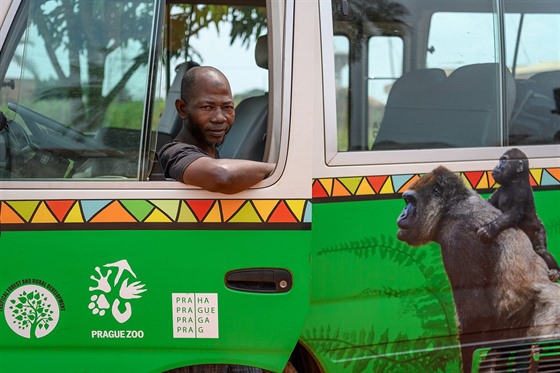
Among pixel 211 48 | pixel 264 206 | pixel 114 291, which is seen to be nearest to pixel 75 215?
pixel 114 291

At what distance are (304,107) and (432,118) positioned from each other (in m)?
0.55

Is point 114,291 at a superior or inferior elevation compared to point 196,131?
inferior

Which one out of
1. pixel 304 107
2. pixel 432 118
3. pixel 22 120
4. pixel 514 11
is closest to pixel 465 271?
pixel 432 118

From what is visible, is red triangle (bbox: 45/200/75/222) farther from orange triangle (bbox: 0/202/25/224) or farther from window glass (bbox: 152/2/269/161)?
window glass (bbox: 152/2/269/161)

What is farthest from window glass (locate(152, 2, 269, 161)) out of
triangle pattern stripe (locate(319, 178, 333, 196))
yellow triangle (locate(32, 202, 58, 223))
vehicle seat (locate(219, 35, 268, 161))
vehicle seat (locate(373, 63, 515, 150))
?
yellow triangle (locate(32, 202, 58, 223))

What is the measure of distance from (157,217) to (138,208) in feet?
0.22

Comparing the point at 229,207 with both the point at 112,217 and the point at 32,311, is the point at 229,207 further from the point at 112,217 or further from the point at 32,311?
the point at 32,311

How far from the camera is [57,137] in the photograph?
2703mm

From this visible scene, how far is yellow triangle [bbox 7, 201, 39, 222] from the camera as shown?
8.38 ft

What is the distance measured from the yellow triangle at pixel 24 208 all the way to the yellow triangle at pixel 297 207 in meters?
0.82

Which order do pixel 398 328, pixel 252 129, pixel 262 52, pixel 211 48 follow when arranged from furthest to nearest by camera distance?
1. pixel 211 48
2. pixel 252 129
3. pixel 262 52
4. pixel 398 328

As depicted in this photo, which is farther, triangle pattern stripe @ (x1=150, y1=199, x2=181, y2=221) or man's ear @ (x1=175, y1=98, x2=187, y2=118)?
man's ear @ (x1=175, y1=98, x2=187, y2=118)

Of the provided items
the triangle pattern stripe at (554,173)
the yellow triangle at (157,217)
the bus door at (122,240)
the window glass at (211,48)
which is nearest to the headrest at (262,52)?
the bus door at (122,240)

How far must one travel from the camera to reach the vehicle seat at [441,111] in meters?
2.89
